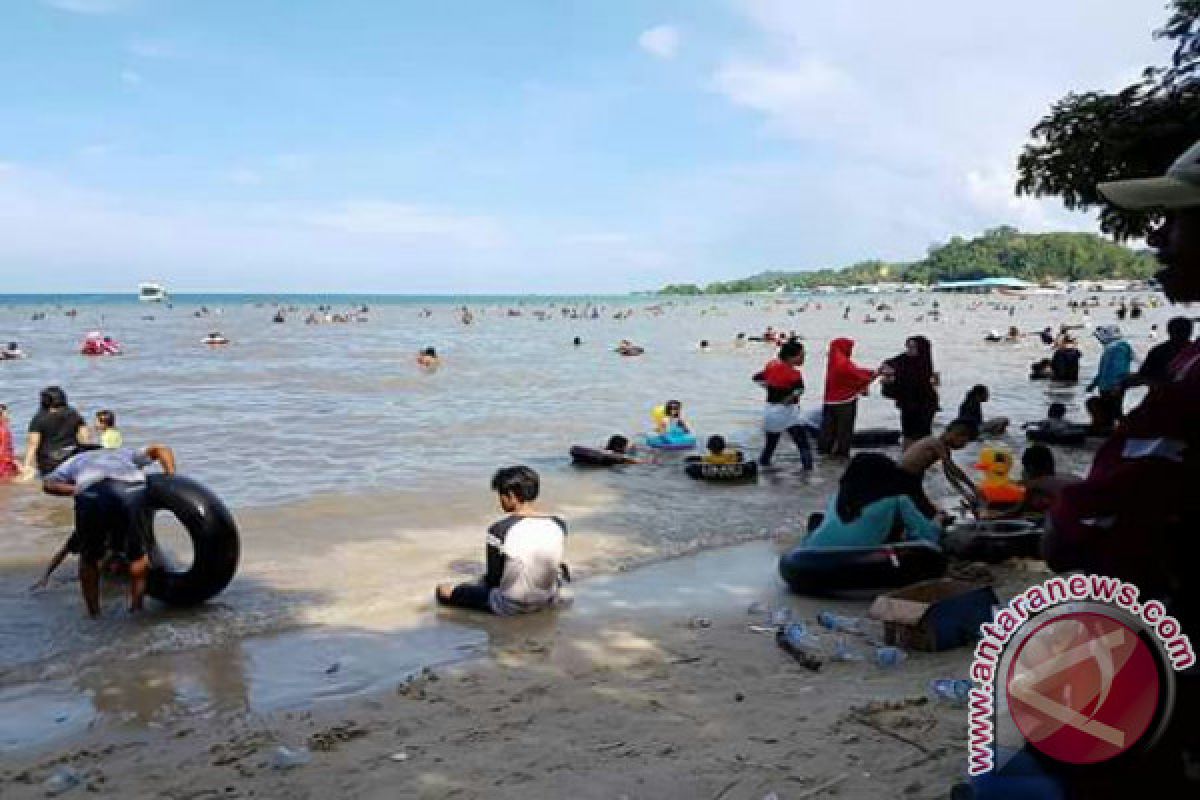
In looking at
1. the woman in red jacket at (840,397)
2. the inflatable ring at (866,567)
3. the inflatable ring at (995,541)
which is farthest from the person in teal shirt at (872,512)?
the woman in red jacket at (840,397)

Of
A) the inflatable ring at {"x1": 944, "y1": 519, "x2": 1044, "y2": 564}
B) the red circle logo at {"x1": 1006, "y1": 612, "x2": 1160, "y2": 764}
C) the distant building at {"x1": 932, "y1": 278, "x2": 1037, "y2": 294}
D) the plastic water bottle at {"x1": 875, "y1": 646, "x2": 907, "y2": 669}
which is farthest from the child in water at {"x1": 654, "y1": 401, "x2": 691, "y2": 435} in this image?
the distant building at {"x1": 932, "y1": 278, "x2": 1037, "y2": 294}

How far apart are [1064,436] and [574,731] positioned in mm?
11025

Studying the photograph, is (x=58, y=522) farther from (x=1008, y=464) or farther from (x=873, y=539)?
(x=1008, y=464)

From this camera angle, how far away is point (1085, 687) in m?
1.78

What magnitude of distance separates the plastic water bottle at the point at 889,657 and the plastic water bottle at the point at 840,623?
540 millimetres

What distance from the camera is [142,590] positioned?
6.85 meters

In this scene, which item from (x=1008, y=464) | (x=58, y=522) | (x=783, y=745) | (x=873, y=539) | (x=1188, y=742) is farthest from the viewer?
(x=58, y=522)

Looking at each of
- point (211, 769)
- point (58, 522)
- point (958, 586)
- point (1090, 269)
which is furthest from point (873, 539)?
point (1090, 269)

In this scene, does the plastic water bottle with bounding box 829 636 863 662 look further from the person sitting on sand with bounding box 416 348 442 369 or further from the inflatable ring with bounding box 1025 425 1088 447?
the person sitting on sand with bounding box 416 348 442 369

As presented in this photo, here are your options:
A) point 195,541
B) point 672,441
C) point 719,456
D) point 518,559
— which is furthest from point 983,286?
point 195,541

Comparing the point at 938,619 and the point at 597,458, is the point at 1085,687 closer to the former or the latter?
the point at 938,619

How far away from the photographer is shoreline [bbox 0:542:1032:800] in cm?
391

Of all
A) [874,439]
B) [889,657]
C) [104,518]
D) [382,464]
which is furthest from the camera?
[874,439]

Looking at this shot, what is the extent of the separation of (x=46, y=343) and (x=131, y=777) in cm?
4452
